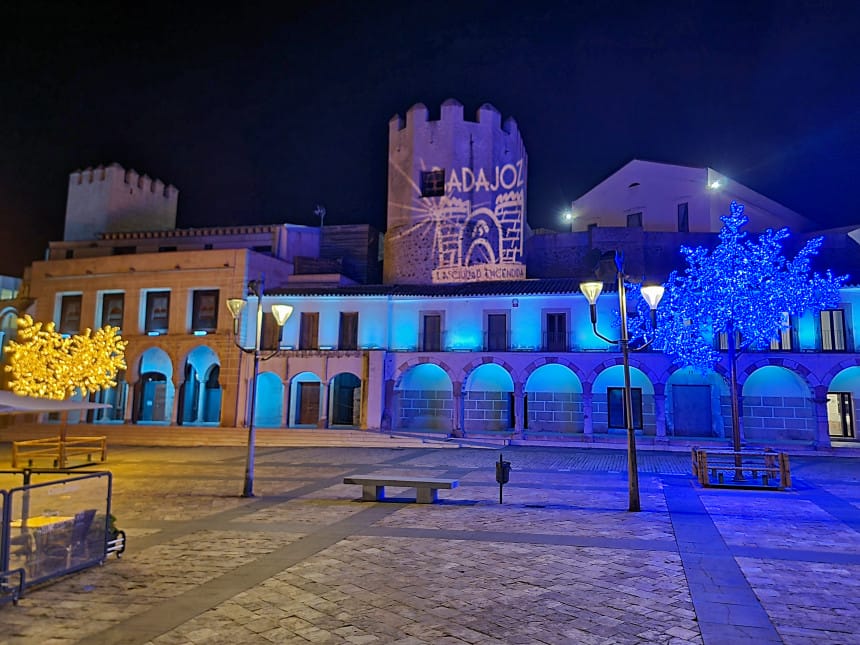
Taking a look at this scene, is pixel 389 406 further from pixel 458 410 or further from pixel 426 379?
pixel 458 410

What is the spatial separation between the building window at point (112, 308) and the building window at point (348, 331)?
1325 centimetres

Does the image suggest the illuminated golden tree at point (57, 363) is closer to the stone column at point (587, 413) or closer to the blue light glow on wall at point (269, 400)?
the blue light glow on wall at point (269, 400)

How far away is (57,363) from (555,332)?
831 inches

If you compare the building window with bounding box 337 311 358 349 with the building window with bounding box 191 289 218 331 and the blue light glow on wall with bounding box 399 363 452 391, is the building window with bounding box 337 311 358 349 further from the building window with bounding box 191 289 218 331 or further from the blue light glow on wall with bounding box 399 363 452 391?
the building window with bounding box 191 289 218 331

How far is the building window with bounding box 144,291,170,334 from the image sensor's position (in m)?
31.8

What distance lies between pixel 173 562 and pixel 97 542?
1.04 m

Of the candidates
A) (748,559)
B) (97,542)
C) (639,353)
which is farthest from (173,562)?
(639,353)

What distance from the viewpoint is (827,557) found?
8.21m

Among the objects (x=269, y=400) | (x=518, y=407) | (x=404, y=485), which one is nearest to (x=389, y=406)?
(x=518, y=407)

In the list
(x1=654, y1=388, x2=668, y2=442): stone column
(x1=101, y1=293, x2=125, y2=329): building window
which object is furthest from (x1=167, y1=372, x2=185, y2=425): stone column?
(x1=654, y1=388, x2=668, y2=442): stone column

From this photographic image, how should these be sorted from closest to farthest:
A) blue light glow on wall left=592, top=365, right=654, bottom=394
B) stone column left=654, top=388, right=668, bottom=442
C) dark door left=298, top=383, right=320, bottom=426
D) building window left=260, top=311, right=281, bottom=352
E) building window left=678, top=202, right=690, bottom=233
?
1. stone column left=654, top=388, right=668, bottom=442
2. blue light glow on wall left=592, top=365, right=654, bottom=394
3. building window left=260, top=311, right=281, bottom=352
4. dark door left=298, top=383, right=320, bottom=426
5. building window left=678, top=202, right=690, bottom=233

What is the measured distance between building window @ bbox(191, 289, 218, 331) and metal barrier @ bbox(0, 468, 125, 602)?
23928mm

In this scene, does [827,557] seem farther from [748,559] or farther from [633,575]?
[633,575]

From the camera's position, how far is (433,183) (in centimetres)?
3319
